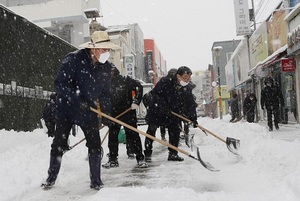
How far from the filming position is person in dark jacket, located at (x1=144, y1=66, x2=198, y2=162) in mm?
6055

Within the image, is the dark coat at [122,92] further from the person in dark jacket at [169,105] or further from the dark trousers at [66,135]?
the dark trousers at [66,135]

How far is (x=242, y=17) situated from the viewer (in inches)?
886

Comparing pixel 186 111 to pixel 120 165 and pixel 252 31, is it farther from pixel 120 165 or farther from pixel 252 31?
pixel 252 31

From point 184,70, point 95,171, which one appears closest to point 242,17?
point 184,70

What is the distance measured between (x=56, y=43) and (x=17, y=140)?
540 cm

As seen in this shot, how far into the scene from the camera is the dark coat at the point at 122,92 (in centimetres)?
602

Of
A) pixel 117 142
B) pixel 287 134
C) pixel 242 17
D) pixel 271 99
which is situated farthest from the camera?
pixel 242 17

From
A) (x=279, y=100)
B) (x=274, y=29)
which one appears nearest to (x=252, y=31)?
(x=274, y=29)

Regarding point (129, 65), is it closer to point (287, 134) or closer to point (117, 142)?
point (287, 134)

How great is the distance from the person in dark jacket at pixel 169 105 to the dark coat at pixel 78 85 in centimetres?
202

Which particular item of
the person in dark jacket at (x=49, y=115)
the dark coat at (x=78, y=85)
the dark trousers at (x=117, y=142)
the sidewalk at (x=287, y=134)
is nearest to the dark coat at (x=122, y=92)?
the dark trousers at (x=117, y=142)

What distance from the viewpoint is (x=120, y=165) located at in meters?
5.86

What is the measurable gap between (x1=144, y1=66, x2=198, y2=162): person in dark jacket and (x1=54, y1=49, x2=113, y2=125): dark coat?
2.02 metres

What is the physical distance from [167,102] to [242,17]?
59.2ft
